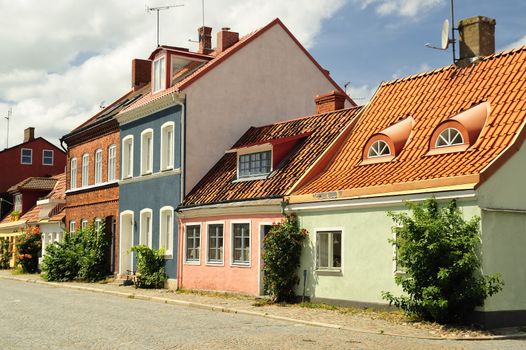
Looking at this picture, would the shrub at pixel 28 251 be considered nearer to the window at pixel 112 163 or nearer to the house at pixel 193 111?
the window at pixel 112 163

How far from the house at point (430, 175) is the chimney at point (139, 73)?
59.1ft

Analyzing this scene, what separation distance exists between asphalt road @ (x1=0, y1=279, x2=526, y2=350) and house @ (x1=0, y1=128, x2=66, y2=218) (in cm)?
3895

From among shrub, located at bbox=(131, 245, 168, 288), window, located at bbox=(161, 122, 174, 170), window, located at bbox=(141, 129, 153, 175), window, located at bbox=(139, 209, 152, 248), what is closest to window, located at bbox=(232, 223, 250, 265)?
shrub, located at bbox=(131, 245, 168, 288)

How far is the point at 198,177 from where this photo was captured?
27516 millimetres

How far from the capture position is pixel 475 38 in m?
20.8

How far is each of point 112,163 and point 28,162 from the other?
2740cm

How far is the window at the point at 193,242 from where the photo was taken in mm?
26078

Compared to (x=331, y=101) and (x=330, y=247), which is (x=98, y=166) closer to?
(x=331, y=101)

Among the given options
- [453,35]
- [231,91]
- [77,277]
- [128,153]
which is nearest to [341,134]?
[453,35]

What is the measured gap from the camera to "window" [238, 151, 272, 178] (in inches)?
965

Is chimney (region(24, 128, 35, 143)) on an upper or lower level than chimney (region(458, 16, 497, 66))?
upper

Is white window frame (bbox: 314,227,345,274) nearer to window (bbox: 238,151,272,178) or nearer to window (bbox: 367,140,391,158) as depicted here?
window (bbox: 367,140,391,158)

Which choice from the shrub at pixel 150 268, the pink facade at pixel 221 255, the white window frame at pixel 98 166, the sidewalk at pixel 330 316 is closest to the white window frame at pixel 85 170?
the white window frame at pixel 98 166

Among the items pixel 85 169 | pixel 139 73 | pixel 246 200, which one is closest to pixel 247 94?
pixel 246 200
